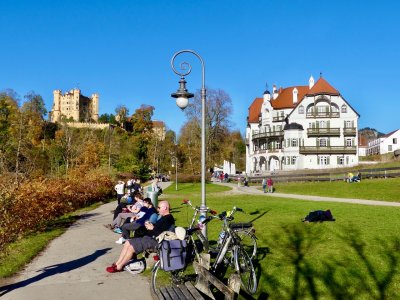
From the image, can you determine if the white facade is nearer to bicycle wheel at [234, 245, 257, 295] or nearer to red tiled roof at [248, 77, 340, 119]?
red tiled roof at [248, 77, 340, 119]

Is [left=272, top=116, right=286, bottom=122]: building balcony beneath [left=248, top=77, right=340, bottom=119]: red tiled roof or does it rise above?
beneath

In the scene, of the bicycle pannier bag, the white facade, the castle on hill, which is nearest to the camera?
the bicycle pannier bag

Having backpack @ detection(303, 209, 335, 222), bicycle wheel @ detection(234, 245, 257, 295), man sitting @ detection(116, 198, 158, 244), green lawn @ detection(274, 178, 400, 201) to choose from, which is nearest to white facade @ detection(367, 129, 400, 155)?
green lawn @ detection(274, 178, 400, 201)

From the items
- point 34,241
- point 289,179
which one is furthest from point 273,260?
point 289,179

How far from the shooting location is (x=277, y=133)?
67688 mm

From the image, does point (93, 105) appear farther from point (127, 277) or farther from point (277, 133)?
point (127, 277)

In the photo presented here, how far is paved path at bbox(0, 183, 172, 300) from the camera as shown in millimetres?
7066

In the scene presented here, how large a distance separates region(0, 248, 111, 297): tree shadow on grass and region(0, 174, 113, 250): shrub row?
1.90 metres

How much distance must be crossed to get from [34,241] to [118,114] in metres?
114

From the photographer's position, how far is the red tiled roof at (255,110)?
7696 cm

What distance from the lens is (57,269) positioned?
29.3ft

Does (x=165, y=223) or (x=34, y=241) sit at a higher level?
(x=165, y=223)

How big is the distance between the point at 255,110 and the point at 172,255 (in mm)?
72877

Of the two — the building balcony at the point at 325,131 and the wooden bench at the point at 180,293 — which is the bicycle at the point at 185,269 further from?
the building balcony at the point at 325,131
